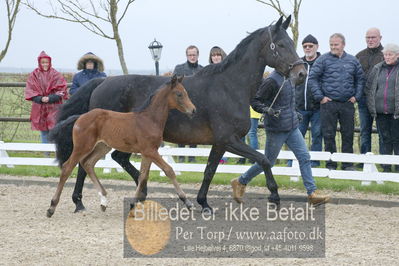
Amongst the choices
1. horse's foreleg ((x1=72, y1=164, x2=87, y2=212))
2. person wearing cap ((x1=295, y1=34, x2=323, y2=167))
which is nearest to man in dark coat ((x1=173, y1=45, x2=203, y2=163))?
person wearing cap ((x1=295, y1=34, x2=323, y2=167))

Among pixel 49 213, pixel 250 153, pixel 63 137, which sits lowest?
pixel 49 213

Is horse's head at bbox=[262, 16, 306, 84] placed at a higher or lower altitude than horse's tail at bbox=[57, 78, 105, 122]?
higher

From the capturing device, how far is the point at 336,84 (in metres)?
9.60

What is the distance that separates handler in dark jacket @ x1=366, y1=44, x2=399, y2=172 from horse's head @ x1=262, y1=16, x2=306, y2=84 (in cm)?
236

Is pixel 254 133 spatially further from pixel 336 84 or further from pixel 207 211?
pixel 207 211

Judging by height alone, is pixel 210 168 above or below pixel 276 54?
below

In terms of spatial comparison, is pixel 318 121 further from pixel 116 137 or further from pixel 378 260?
pixel 378 260

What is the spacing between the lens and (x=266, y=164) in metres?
7.53

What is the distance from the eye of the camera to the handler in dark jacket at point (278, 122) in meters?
7.94

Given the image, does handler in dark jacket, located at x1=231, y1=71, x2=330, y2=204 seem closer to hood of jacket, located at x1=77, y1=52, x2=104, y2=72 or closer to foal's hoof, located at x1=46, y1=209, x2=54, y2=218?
foal's hoof, located at x1=46, y1=209, x2=54, y2=218

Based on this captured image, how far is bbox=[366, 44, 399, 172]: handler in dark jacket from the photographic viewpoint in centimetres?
938

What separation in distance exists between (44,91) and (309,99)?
4.47 metres

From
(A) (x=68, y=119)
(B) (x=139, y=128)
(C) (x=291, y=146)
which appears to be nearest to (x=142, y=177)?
(B) (x=139, y=128)

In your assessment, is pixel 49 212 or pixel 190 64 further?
pixel 190 64
